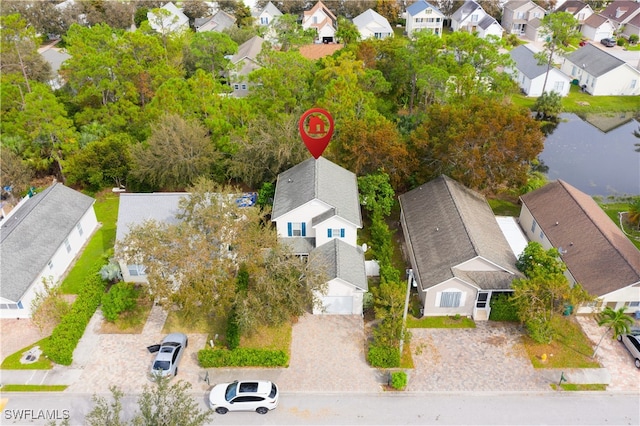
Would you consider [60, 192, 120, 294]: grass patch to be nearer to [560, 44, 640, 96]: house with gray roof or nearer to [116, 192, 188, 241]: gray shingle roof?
[116, 192, 188, 241]: gray shingle roof

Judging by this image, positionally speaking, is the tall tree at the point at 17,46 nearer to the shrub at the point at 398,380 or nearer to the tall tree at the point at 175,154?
the tall tree at the point at 175,154

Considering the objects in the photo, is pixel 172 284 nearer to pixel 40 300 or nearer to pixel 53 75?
pixel 40 300

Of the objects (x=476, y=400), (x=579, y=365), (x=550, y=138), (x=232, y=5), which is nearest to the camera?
(x=476, y=400)

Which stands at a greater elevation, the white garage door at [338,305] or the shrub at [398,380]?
the white garage door at [338,305]

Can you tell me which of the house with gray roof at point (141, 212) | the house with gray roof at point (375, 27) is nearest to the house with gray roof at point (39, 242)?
the house with gray roof at point (141, 212)

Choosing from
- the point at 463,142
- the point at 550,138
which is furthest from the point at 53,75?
the point at 550,138
